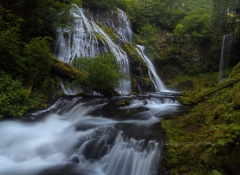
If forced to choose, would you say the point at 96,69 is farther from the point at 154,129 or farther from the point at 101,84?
the point at 154,129

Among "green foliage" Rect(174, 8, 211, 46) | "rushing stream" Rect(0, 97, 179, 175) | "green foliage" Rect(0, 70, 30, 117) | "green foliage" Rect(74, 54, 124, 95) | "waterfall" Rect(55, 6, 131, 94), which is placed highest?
"green foliage" Rect(174, 8, 211, 46)

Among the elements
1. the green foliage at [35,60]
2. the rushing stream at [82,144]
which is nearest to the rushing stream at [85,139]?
the rushing stream at [82,144]

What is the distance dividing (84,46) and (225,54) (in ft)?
40.9

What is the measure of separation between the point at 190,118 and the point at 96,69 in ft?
18.0

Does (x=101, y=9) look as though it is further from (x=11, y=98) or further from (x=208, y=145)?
(x=208, y=145)

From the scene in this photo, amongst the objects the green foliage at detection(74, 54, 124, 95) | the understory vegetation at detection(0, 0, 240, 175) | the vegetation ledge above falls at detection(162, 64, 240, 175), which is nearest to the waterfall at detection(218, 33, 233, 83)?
the understory vegetation at detection(0, 0, 240, 175)

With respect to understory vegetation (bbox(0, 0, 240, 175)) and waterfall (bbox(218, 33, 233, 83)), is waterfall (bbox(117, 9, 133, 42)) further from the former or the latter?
waterfall (bbox(218, 33, 233, 83))

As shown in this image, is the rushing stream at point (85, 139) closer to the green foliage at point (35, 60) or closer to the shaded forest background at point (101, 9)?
the shaded forest background at point (101, 9)

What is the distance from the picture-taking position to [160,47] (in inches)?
834

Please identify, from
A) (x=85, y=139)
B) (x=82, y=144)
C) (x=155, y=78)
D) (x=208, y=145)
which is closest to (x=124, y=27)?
(x=155, y=78)

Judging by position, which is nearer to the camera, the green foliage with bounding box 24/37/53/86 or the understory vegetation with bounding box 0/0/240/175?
the understory vegetation with bounding box 0/0/240/175

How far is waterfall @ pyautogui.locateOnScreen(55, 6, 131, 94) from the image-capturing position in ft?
45.0

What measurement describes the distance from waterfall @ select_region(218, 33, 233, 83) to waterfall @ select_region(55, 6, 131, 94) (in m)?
8.92

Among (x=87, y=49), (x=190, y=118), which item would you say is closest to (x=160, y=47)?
(x=87, y=49)
